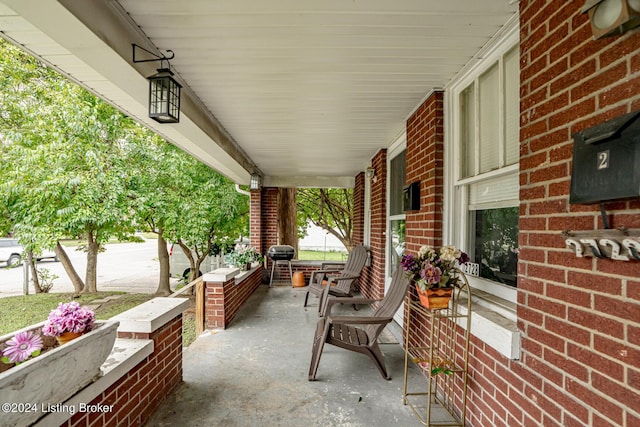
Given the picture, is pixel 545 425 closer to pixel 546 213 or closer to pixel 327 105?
pixel 546 213

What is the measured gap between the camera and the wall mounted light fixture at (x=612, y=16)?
3.00ft

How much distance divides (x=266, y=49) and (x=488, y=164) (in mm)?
1623

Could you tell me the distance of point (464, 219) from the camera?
238cm

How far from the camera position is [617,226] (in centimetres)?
102

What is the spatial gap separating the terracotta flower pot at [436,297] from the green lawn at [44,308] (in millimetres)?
4133

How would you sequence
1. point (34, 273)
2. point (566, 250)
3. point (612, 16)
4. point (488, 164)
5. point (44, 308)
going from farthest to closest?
point (34, 273) < point (44, 308) < point (488, 164) < point (566, 250) < point (612, 16)

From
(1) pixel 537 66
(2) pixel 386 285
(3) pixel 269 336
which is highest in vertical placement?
(1) pixel 537 66

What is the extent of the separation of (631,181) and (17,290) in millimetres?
11354

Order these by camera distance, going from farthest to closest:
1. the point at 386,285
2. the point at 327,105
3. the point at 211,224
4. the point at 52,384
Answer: the point at 211,224
the point at 386,285
the point at 327,105
the point at 52,384

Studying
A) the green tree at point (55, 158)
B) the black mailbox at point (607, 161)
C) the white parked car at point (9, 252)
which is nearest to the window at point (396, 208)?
A: the black mailbox at point (607, 161)

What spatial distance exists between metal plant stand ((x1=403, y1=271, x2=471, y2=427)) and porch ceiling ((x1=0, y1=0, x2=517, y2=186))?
1.43m

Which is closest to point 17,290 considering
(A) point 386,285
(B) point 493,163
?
(A) point 386,285

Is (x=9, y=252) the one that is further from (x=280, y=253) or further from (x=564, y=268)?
(x=564, y=268)

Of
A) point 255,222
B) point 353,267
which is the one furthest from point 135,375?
point 255,222
